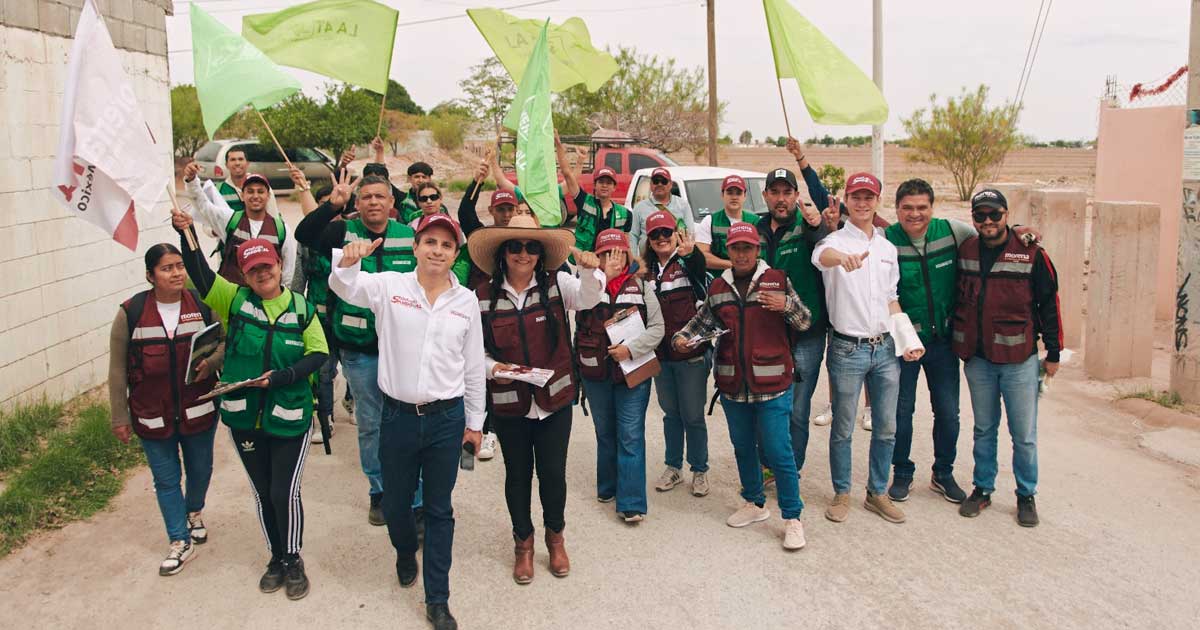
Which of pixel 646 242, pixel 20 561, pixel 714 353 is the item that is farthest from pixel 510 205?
pixel 20 561

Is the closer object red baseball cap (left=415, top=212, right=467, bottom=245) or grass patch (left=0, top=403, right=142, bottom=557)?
red baseball cap (left=415, top=212, right=467, bottom=245)

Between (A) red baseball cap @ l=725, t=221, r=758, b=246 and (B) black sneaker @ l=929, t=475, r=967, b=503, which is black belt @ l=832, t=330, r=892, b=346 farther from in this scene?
(B) black sneaker @ l=929, t=475, r=967, b=503

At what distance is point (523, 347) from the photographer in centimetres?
461

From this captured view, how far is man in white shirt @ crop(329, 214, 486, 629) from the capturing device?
164 inches

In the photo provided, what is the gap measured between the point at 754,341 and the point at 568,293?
1.13m

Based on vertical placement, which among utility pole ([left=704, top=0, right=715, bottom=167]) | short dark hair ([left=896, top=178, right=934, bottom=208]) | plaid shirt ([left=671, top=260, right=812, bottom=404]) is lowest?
plaid shirt ([left=671, top=260, right=812, bottom=404])

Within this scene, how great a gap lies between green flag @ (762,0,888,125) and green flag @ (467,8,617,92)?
160cm

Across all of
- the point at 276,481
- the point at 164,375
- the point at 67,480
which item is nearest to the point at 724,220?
the point at 276,481

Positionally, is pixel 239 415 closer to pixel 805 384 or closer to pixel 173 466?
pixel 173 466

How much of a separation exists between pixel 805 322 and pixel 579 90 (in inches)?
1223

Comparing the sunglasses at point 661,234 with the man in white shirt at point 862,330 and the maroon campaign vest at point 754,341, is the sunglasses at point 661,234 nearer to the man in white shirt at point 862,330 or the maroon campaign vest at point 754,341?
the maroon campaign vest at point 754,341

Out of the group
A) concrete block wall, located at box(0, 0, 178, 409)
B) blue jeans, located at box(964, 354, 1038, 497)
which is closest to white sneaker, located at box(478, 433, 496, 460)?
concrete block wall, located at box(0, 0, 178, 409)

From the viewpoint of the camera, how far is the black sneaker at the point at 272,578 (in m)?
4.64

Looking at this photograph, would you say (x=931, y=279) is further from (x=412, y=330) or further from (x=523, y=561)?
(x=412, y=330)
